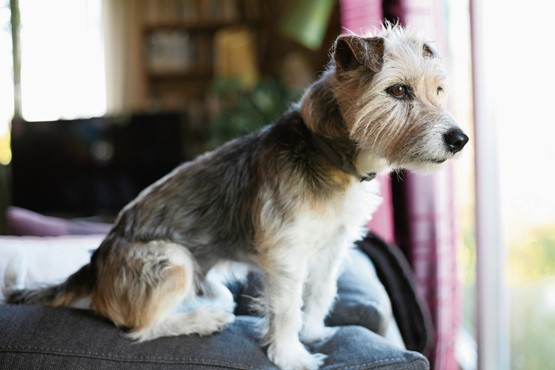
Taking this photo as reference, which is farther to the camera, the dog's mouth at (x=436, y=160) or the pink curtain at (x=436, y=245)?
the pink curtain at (x=436, y=245)

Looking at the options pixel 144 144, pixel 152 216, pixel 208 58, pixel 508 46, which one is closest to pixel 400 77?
pixel 152 216

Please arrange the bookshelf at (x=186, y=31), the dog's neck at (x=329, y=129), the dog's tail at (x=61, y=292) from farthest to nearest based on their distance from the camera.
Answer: the bookshelf at (x=186, y=31), the dog's tail at (x=61, y=292), the dog's neck at (x=329, y=129)

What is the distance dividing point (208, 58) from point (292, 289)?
398cm

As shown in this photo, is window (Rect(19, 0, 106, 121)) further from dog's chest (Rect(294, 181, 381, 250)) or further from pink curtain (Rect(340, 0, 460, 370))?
dog's chest (Rect(294, 181, 381, 250))

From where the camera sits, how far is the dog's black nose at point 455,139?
121cm

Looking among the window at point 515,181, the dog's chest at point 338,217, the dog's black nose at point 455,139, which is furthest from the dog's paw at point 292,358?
the window at point 515,181

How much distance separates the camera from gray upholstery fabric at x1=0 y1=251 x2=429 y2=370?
1.23m

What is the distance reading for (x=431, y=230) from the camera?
2.11 m

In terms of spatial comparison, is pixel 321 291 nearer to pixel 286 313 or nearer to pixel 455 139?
pixel 286 313

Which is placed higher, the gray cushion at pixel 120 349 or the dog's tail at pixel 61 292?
the dog's tail at pixel 61 292

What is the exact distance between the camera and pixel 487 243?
1.84 m

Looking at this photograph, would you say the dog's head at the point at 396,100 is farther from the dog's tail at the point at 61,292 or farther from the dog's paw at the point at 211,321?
the dog's tail at the point at 61,292

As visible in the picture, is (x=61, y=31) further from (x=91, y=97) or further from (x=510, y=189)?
(x=510, y=189)

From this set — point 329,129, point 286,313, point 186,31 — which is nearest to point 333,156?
point 329,129
